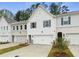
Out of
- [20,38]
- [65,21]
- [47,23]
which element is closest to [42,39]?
[47,23]

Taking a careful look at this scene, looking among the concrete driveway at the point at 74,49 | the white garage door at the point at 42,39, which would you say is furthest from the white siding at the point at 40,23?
the concrete driveway at the point at 74,49

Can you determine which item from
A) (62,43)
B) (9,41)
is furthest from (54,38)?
(9,41)

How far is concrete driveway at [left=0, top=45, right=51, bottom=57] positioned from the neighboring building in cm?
102

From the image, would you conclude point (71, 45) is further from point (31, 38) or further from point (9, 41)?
point (9, 41)

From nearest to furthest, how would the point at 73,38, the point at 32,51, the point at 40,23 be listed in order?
the point at 32,51
the point at 73,38
the point at 40,23

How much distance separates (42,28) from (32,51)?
3.78 metres

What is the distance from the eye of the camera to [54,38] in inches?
725

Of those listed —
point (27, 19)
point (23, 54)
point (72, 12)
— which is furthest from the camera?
point (27, 19)

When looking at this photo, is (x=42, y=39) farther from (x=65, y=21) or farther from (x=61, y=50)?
(x=61, y=50)

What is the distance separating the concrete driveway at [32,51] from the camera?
612 inches

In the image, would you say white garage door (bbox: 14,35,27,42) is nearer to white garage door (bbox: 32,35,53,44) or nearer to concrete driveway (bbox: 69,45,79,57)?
white garage door (bbox: 32,35,53,44)

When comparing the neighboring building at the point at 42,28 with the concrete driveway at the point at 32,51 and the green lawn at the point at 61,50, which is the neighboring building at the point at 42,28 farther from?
the green lawn at the point at 61,50

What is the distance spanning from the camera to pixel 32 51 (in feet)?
55.6

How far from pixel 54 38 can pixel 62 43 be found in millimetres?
2349
